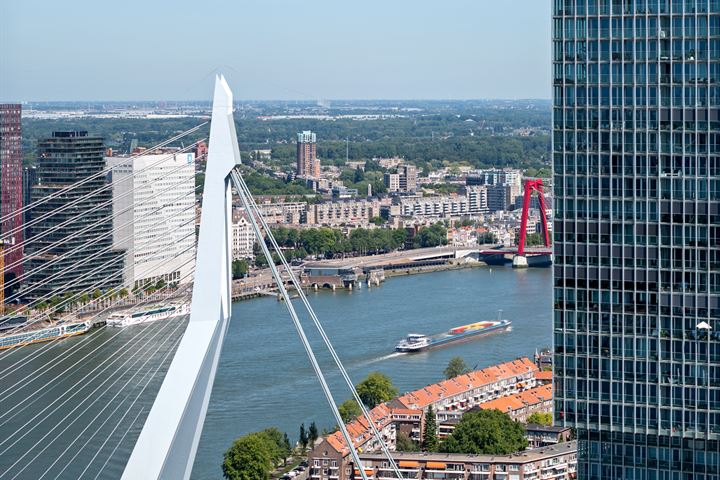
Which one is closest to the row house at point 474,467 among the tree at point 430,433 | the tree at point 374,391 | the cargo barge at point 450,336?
the tree at point 430,433

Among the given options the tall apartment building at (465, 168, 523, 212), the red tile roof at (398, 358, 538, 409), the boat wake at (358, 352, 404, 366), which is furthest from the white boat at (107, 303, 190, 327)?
the tall apartment building at (465, 168, 523, 212)

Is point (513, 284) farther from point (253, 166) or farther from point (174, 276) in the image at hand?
point (253, 166)

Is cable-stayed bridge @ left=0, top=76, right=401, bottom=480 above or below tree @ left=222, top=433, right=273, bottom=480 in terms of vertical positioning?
above

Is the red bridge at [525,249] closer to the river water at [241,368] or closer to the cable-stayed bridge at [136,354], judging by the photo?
the river water at [241,368]

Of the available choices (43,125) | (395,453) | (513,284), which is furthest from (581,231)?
(43,125)

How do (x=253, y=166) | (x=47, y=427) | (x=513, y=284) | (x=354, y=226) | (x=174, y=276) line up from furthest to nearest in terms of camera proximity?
1. (x=253, y=166)
2. (x=354, y=226)
3. (x=513, y=284)
4. (x=174, y=276)
5. (x=47, y=427)

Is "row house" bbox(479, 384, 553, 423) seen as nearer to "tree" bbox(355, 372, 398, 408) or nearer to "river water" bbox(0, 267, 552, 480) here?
"tree" bbox(355, 372, 398, 408)
